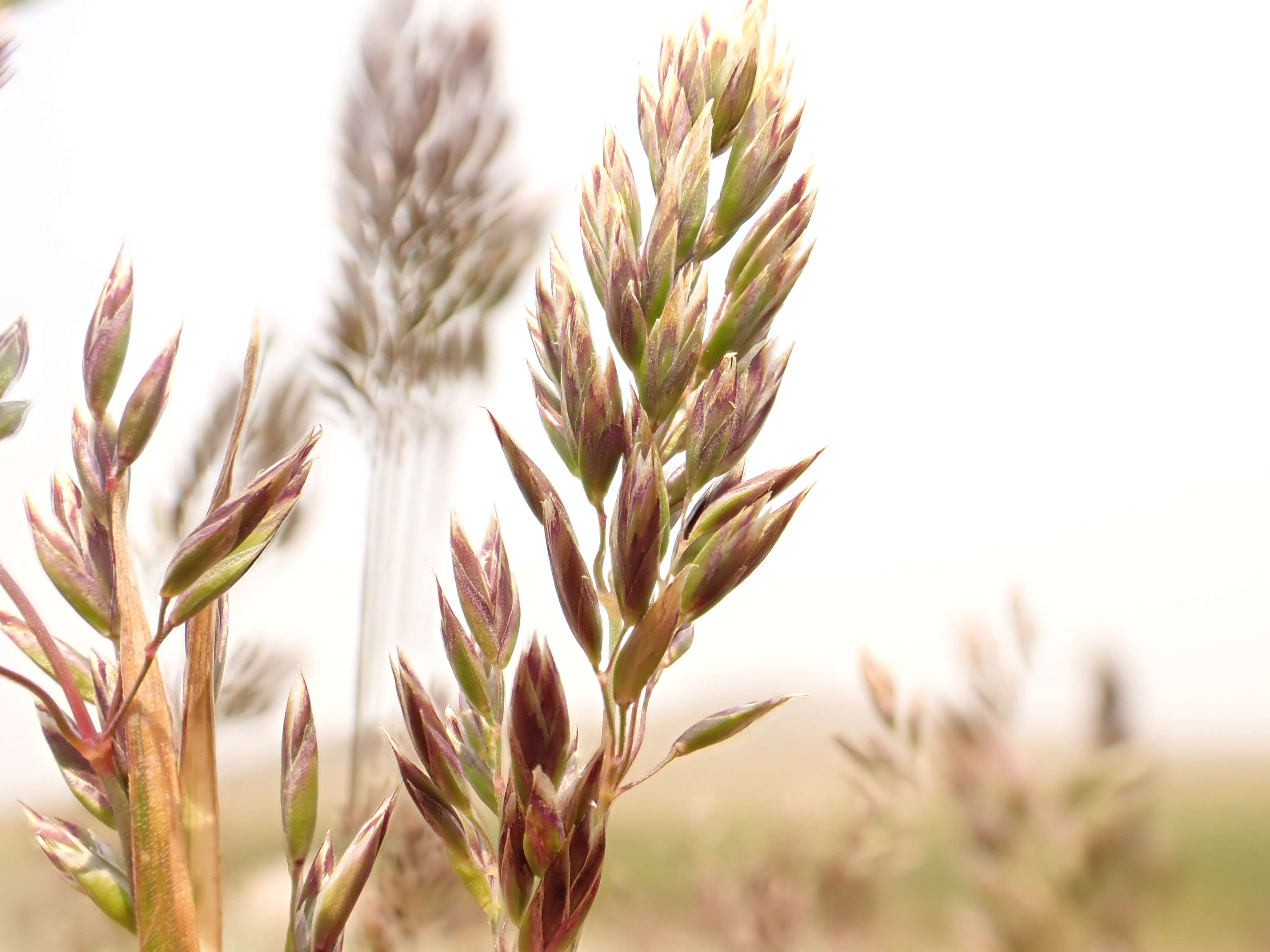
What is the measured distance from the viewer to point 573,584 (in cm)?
18

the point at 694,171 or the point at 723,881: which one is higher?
the point at 694,171

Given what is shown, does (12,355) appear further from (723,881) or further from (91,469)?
(723,881)

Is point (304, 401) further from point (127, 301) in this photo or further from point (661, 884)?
point (661, 884)

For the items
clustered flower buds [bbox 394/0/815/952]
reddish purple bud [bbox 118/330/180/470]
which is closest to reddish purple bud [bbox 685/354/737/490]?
clustered flower buds [bbox 394/0/815/952]

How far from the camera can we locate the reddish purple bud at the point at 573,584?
0.17m

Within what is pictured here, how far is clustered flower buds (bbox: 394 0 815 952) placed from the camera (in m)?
0.16

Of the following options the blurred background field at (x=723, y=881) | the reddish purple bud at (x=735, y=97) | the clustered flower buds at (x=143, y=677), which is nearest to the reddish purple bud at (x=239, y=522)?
the clustered flower buds at (x=143, y=677)

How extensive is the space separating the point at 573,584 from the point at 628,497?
20 mm

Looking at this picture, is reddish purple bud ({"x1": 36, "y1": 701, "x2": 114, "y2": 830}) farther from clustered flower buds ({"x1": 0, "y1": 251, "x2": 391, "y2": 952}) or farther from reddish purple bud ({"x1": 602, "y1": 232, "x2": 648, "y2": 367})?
reddish purple bud ({"x1": 602, "y1": 232, "x2": 648, "y2": 367})

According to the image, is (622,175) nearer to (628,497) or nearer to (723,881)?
(628,497)

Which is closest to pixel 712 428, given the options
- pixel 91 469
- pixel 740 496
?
pixel 740 496

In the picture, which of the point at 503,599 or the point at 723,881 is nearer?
the point at 503,599

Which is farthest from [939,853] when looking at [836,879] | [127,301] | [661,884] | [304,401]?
[127,301]

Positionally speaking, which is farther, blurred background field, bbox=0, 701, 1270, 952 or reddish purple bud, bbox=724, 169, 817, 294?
blurred background field, bbox=0, 701, 1270, 952
